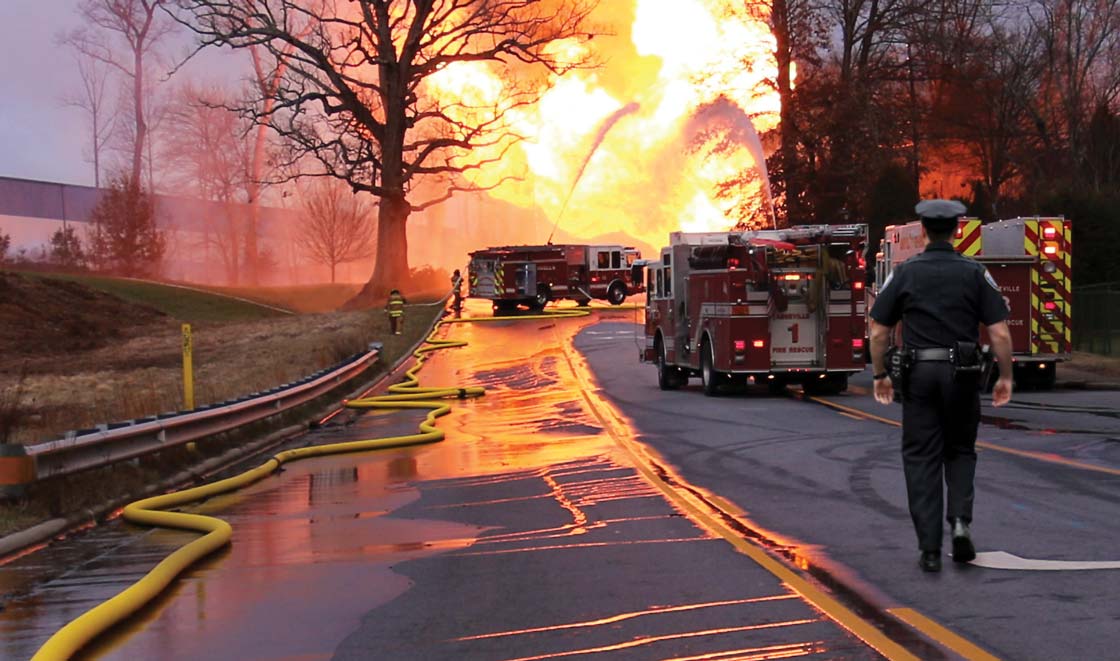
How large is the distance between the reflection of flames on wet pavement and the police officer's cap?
3266 centimetres

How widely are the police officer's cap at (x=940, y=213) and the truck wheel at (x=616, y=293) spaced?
45.5 meters

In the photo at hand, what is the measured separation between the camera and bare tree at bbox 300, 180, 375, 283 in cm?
8750

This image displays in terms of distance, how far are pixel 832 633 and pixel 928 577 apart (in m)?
1.34

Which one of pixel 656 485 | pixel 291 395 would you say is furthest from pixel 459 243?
pixel 656 485

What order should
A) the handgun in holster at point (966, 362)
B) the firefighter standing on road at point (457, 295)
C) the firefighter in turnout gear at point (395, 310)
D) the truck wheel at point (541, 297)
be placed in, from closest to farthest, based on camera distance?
the handgun in holster at point (966, 362) → the firefighter in turnout gear at point (395, 310) → the truck wheel at point (541, 297) → the firefighter standing on road at point (457, 295)

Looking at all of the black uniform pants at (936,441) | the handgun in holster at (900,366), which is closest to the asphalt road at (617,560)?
the black uniform pants at (936,441)

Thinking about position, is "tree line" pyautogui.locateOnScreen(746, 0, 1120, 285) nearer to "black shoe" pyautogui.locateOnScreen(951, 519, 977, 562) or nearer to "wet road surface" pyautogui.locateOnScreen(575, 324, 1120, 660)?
"wet road surface" pyautogui.locateOnScreen(575, 324, 1120, 660)

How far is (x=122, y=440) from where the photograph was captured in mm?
11508

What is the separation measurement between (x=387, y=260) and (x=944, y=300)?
4534 cm

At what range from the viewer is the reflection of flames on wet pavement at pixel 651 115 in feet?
146

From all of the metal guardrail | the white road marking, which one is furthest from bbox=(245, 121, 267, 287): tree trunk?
the white road marking

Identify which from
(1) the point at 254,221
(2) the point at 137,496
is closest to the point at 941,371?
(2) the point at 137,496

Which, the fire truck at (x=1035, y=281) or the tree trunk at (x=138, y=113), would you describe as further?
the tree trunk at (x=138, y=113)

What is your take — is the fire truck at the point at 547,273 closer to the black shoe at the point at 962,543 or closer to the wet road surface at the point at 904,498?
the wet road surface at the point at 904,498
